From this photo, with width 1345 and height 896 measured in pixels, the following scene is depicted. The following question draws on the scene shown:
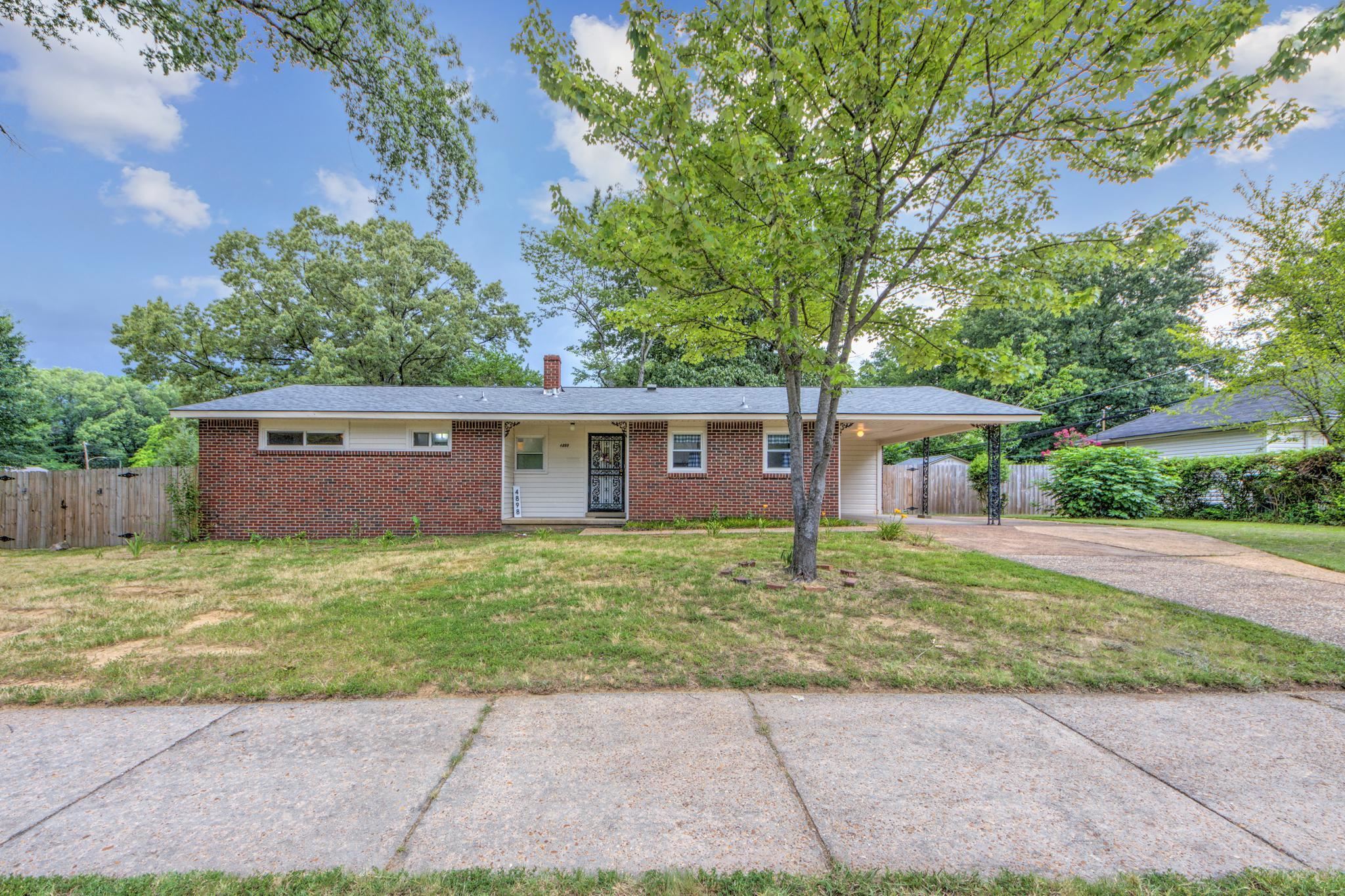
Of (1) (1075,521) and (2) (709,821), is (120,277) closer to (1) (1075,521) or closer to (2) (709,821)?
(2) (709,821)

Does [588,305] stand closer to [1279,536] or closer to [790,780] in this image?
[1279,536]

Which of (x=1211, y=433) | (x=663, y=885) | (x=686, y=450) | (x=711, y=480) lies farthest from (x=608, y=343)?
(x=663, y=885)

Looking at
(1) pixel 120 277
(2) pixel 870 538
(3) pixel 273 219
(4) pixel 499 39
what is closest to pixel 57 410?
(1) pixel 120 277

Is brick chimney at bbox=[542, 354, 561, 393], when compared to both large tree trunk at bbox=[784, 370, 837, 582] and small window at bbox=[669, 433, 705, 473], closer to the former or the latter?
small window at bbox=[669, 433, 705, 473]

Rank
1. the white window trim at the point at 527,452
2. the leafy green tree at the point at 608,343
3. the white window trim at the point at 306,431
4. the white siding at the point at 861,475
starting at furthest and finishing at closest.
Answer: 1. the leafy green tree at the point at 608,343
2. the white siding at the point at 861,475
3. the white window trim at the point at 527,452
4. the white window trim at the point at 306,431

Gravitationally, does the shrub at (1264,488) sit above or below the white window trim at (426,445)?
below

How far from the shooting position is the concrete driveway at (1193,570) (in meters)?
4.80

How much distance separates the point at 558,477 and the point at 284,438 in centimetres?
571

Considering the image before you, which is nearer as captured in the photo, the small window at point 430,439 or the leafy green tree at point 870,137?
the leafy green tree at point 870,137

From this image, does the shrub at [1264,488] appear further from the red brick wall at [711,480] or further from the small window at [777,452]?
the red brick wall at [711,480]

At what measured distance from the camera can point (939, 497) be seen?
18828 millimetres

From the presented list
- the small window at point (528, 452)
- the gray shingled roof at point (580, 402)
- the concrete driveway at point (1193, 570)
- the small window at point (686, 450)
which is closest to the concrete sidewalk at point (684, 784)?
the concrete driveway at point (1193, 570)

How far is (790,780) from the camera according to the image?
7.45ft

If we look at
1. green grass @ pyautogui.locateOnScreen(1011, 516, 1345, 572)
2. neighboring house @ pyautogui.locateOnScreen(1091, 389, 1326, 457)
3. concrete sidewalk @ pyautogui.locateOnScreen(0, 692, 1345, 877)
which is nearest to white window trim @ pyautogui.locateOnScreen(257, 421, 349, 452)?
concrete sidewalk @ pyautogui.locateOnScreen(0, 692, 1345, 877)
